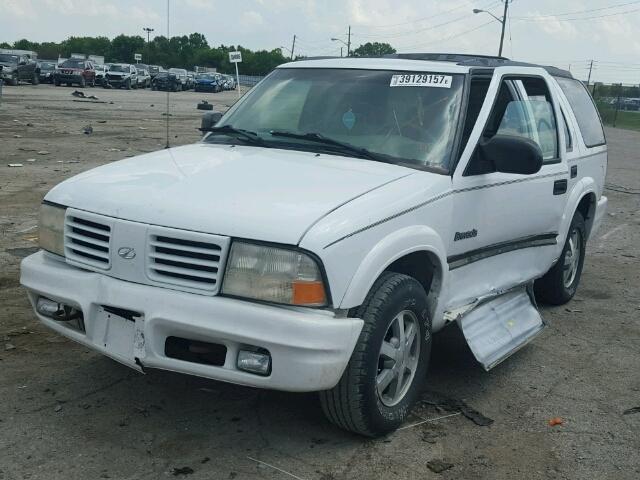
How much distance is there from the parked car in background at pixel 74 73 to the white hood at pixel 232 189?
151 feet

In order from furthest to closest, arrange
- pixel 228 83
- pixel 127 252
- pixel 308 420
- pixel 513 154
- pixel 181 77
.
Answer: pixel 228 83, pixel 181 77, pixel 513 154, pixel 308 420, pixel 127 252

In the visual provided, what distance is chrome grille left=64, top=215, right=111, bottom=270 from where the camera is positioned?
356 centimetres

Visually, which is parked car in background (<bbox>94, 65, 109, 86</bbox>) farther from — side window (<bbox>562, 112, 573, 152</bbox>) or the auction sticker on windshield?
the auction sticker on windshield

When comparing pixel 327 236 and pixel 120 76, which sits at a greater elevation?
pixel 327 236

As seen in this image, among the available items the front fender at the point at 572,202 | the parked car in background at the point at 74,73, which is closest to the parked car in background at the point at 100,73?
the parked car in background at the point at 74,73

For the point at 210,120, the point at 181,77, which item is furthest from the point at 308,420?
the point at 181,77

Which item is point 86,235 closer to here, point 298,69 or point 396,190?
point 396,190

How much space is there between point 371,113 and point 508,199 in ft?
3.17

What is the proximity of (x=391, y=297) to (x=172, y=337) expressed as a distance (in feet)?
3.18

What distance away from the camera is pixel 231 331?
323 cm

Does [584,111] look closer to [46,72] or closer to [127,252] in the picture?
[127,252]

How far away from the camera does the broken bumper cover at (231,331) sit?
3217 mm

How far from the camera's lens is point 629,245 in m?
9.05

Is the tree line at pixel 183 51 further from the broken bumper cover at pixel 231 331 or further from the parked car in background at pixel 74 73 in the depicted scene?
the broken bumper cover at pixel 231 331
